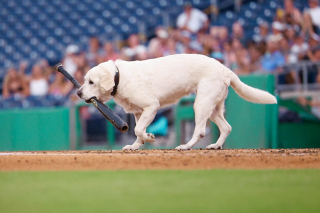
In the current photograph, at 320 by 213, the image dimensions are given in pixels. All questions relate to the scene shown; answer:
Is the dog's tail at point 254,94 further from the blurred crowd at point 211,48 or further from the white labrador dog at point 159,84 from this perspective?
the blurred crowd at point 211,48

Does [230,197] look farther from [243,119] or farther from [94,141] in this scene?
[94,141]

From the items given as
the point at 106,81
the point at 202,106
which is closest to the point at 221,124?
the point at 202,106

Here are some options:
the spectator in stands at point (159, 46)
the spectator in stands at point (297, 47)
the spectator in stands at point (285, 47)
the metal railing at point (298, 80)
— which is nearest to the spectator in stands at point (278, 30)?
the spectator in stands at point (285, 47)

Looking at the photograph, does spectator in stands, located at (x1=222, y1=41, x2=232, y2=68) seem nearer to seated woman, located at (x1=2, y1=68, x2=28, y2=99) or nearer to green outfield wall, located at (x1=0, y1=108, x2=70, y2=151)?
green outfield wall, located at (x1=0, y1=108, x2=70, y2=151)

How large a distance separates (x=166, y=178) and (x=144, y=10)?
10776 millimetres

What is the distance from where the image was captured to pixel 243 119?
785 centimetres

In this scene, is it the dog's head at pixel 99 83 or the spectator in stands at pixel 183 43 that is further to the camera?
the spectator in stands at pixel 183 43

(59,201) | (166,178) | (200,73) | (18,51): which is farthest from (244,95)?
(18,51)

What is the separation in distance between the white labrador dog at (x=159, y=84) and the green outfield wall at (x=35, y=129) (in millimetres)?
3813

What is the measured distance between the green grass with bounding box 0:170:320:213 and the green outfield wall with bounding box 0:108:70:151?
5170mm

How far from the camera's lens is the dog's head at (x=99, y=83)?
5.72 meters

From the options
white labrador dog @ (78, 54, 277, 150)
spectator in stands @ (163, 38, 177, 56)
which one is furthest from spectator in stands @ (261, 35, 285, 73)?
white labrador dog @ (78, 54, 277, 150)

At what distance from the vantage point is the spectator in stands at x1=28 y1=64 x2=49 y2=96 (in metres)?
11.2

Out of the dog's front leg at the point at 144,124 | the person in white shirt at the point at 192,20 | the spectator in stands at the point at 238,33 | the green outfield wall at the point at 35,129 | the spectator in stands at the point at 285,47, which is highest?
the person in white shirt at the point at 192,20
